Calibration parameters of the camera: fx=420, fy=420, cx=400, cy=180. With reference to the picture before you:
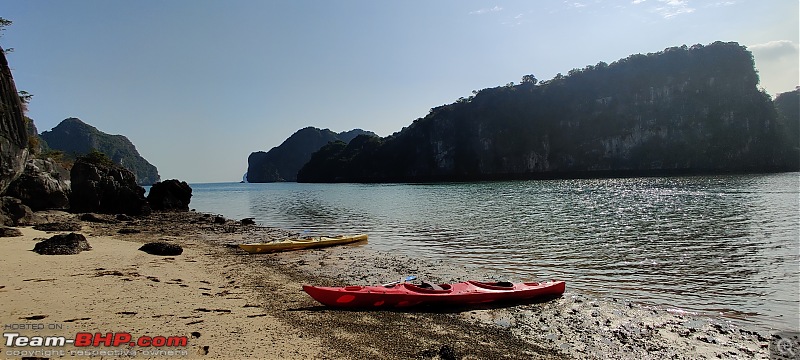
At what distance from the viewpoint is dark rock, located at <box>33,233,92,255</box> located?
12.4m

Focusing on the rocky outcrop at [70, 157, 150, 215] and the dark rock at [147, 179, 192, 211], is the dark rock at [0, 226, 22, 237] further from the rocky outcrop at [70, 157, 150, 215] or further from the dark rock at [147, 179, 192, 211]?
the dark rock at [147, 179, 192, 211]

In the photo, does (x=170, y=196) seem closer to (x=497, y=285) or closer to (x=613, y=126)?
(x=497, y=285)

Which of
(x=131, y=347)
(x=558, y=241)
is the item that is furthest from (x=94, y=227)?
(x=558, y=241)

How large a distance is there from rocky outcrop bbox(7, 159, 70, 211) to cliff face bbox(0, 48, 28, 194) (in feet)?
22.7

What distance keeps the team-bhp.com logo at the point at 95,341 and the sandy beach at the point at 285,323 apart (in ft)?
0.24

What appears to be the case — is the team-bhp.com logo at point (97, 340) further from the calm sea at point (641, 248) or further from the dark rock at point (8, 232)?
the dark rock at point (8, 232)

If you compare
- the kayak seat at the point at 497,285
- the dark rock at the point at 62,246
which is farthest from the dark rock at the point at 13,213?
the kayak seat at the point at 497,285

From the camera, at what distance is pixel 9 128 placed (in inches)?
720

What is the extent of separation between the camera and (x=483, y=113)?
167 meters

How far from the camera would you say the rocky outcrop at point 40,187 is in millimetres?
25359

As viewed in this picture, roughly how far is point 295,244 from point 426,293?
32.2 ft

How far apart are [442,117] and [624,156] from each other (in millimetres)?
69391

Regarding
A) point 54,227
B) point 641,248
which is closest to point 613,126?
point 641,248

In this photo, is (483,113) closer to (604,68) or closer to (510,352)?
(604,68)
